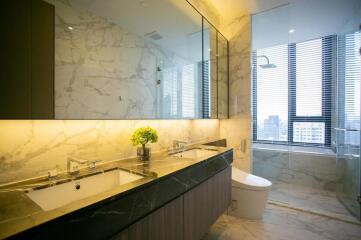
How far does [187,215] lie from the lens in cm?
133

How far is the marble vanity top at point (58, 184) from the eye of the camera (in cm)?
63

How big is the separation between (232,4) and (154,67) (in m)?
1.70

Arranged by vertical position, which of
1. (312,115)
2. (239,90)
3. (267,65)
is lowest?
(312,115)

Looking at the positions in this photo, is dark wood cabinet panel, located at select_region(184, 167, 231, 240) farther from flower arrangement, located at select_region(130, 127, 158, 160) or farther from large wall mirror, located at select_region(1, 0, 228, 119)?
large wall mirror, located at select_region(1, 0, 228, 119)

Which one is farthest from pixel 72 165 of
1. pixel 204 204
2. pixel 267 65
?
pixel 267 65

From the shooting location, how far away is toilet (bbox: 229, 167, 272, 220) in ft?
7.10

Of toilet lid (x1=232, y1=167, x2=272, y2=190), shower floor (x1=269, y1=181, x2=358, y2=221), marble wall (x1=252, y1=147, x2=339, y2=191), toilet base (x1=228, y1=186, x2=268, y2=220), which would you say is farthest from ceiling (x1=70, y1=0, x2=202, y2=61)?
shower floor (x1=269, y1=181, x2=358, y2=221)

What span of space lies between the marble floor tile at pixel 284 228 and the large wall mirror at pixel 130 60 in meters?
1.26

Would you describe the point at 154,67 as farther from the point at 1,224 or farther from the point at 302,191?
the point at 302,191

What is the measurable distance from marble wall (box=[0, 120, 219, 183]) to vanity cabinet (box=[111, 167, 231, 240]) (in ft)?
1.93

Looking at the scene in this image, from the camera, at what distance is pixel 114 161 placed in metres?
1.47

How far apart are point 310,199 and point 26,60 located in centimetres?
355

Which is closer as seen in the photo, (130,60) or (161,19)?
(130,60)

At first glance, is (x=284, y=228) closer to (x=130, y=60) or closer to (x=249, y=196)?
(x=249, y=196)
